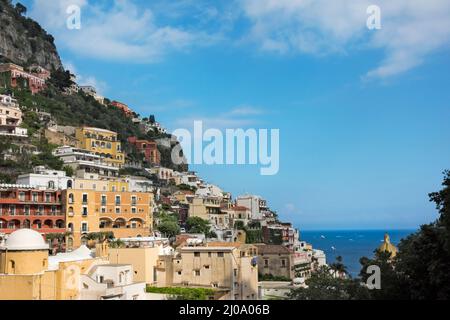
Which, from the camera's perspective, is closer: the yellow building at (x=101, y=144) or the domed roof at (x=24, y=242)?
the domed roof at (x=24, y=242)

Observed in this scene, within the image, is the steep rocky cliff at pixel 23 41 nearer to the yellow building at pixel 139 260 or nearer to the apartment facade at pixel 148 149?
the apartment facade at pixel 148 149

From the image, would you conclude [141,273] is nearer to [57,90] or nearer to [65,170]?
[65,170]

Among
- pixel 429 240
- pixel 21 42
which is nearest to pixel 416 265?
pixel 429 240

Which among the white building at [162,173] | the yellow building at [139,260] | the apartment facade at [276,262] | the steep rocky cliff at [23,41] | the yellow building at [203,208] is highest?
the steep rocky cliff at [23,41]

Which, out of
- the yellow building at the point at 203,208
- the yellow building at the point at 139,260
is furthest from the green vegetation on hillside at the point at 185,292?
the yellow building at the point at 203,208

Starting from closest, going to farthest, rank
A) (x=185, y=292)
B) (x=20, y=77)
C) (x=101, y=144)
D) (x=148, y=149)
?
1. (x=185, y=292)
2. (x=101, y=144)
3. (x=20, y=77)
4. (x=148, y=149)

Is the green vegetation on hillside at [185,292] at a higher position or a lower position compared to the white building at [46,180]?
lower

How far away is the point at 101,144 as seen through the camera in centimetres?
6825

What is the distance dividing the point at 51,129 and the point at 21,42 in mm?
39671

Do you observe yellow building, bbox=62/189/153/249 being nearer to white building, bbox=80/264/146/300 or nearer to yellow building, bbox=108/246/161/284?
yellow building, bbox=108/246/161/284

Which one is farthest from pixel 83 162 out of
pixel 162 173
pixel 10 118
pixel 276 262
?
pixel 276 262

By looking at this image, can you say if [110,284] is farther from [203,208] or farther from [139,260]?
[203,208]

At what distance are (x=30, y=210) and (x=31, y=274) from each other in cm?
1993

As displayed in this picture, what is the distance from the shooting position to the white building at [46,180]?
46.4m
